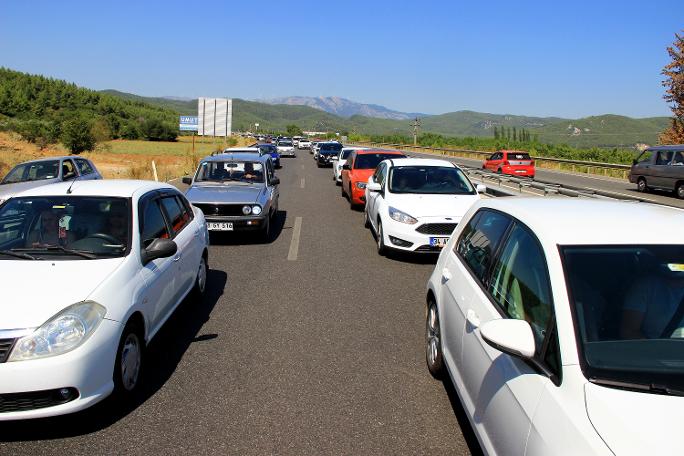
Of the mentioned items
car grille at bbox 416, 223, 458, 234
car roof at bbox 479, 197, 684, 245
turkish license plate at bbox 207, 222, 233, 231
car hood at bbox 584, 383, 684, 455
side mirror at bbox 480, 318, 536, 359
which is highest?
car roof at bbox 479, 197, 684, 245

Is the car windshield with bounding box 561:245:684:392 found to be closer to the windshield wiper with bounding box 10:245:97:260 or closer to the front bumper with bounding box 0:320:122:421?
the front bumper with bounding box 0:320:122:421

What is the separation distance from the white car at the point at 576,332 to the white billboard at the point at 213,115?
33.9 meters

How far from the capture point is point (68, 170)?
14.6m

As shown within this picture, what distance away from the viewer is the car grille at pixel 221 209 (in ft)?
32.3

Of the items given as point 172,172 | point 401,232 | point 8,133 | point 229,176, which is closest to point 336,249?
point 401,232

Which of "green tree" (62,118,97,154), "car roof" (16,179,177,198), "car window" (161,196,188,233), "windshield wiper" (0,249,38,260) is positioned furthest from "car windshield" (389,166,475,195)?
"green tree" (62,118,97,154)

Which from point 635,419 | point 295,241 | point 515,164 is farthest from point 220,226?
point 515,164

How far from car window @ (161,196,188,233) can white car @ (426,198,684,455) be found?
133 inches

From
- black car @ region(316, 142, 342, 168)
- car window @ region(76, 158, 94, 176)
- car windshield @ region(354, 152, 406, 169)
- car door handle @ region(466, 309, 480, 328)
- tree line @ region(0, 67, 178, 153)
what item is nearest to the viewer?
car door handle @ region(466, 309, 480, 328)

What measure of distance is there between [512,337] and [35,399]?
290 centimetres

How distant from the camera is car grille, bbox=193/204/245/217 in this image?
9836 millimetres

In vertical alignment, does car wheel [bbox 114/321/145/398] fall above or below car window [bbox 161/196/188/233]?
below

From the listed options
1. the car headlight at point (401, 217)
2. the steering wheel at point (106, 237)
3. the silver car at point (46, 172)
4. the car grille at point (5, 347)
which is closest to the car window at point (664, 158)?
the car headlight at point (401, 217)

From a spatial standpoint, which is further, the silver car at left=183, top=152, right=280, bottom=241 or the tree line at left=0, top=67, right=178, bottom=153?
the tree line at left=0, top=67, right=178, bottom=153
